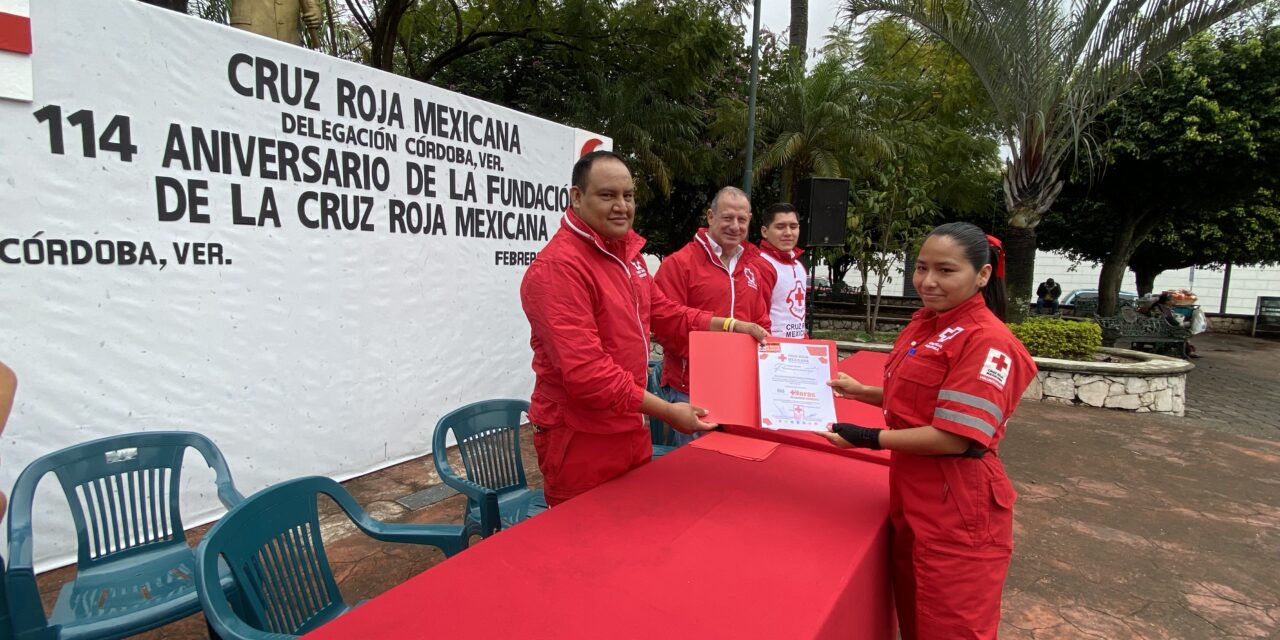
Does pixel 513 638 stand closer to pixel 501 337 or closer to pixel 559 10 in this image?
pixel 501 337

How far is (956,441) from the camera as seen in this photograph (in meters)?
1.59

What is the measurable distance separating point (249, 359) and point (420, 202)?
150 centimetres

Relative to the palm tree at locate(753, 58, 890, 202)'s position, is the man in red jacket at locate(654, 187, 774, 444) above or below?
below

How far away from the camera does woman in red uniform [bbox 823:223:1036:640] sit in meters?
1.58

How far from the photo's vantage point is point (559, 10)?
10.2m

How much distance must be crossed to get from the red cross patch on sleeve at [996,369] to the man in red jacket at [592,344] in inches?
25.4

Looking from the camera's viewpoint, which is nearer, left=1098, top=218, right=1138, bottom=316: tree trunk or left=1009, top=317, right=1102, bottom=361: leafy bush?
left=1009, top=317, right=1102, bottom=361: leafy bush

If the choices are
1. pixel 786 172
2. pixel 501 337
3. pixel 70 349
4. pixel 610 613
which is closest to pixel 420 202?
pixel 501 337

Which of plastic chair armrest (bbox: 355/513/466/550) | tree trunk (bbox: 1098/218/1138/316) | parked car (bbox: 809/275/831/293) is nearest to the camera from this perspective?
plastic chair armrest (bbox: 355/513/466/550)

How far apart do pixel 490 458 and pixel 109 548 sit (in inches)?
55.5

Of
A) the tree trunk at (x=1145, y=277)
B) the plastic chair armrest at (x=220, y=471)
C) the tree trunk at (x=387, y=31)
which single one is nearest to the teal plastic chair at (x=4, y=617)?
the plastic chair armrest at (x=220, y=471)

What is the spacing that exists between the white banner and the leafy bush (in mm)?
6615

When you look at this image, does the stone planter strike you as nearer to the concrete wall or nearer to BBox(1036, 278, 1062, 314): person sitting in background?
BBox(1036, 278, 1062, 314): person sitting in background

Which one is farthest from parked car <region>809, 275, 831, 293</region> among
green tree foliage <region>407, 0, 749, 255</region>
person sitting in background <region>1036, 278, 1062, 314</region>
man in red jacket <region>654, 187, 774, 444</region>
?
man in red jacket <region>654, 187, 774, 444</region>
